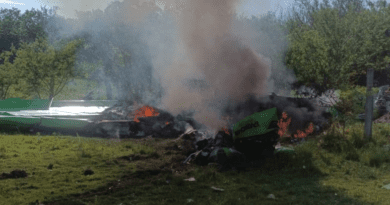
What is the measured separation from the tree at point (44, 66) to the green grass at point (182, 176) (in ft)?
38.5

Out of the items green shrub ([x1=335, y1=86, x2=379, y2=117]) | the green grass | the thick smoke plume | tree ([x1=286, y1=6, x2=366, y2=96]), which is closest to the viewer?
the green grass

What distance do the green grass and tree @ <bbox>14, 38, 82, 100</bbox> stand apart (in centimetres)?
1174

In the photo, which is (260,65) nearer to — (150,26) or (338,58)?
(338,58)

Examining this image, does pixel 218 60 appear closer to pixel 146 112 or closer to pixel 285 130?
pixel 285 130

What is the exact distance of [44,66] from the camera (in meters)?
21.5

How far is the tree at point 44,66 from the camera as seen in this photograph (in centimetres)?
2139

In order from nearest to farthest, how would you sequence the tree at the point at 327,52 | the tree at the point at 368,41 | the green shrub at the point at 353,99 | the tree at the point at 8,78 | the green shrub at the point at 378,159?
the green shrub at the point at 378,159 → the green shrub at the point at 353,99 → the tree at the point at 368,41 → the tree at the point at 327,52 → the tree at the point at 8,78

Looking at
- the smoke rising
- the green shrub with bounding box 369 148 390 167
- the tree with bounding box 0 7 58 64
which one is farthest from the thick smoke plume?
the tree with bounding box 0 7 58 64

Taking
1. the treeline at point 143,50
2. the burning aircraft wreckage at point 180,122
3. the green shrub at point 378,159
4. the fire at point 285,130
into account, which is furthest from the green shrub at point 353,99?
the green shrub at point 378,159

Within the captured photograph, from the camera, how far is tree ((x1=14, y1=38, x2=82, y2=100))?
2139 centimetres

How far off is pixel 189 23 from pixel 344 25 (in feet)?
17.5

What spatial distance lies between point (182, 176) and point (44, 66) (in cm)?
1715

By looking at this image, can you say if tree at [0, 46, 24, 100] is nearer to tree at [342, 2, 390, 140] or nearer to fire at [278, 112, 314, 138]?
fire at [278, 112, 314, 138]

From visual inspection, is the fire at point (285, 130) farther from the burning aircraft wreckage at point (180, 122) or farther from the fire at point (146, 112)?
the fire at point (146, 112)
